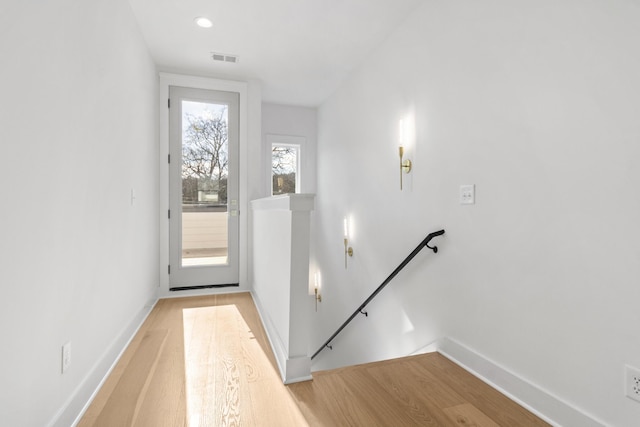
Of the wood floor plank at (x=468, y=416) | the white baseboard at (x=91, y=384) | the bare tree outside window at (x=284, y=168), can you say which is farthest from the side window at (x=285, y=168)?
the wood floor plank at (x=468, y=416)

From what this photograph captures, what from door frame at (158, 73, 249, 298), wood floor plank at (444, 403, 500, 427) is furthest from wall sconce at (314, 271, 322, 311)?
wood floor plank at (444, 403, 500, 427)

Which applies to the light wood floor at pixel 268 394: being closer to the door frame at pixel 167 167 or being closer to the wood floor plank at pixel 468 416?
the wood floor plank at pixel 468 416

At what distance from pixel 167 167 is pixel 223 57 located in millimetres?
1325

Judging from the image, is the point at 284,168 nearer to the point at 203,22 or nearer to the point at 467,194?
the point at 203,22

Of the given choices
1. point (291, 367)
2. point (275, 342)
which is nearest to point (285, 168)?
point (275, 342)

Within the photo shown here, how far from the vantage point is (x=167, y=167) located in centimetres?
358

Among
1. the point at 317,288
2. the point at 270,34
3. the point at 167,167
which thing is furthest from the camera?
the point at 317,288

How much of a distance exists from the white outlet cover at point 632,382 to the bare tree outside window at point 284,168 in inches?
166

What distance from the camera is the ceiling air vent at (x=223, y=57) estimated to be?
324 cm

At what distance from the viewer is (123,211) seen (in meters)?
2.31

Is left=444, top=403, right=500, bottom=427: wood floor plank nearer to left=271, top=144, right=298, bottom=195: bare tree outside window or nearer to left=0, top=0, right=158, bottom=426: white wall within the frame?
left=0, top=0, right=158, bottom=426: white wall

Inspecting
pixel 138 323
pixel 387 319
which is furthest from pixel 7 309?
pixel 387 319

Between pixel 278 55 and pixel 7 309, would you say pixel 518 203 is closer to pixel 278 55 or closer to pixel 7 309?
pixel 7 309

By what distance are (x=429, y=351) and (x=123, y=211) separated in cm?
242
